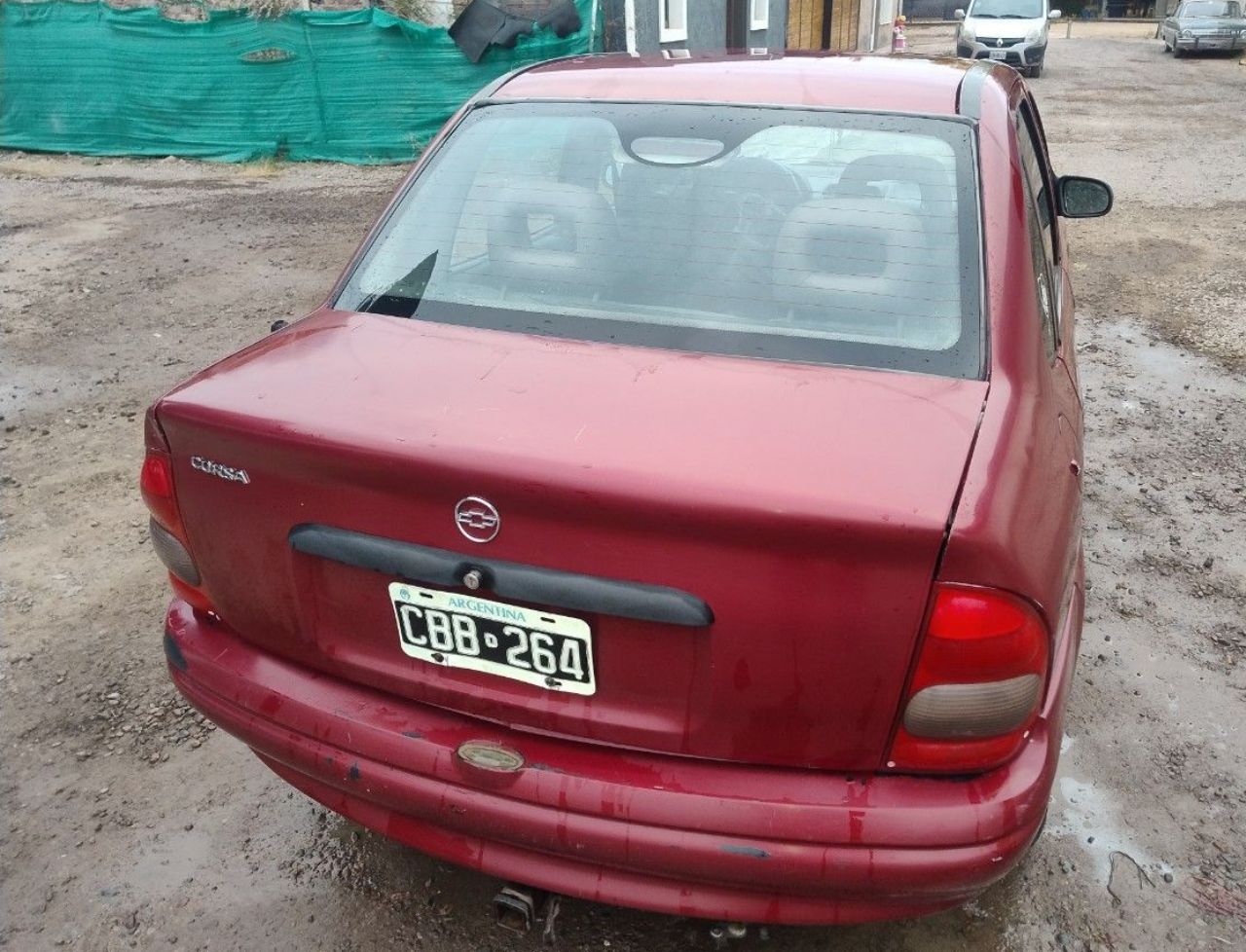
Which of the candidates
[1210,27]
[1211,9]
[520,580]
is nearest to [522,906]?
[520,580]

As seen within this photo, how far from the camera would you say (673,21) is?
13.4 m

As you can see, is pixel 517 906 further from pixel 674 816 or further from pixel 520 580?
pixel 520 580

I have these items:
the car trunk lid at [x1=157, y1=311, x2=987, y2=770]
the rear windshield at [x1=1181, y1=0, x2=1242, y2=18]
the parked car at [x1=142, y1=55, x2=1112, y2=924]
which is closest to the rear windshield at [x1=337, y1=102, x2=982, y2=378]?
the parked car at [x1=142, y1=55, x2=1112, y2=924]

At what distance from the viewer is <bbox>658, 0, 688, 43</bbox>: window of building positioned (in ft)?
42.2

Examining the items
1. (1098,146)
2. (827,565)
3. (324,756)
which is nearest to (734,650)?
(827,565)

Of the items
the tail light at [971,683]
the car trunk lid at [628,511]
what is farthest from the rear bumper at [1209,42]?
the tail light at [971,683]

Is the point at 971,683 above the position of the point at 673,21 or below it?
below

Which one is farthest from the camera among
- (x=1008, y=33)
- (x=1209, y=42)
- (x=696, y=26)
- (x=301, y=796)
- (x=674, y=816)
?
(x=1209, y=42)

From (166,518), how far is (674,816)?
1.21 meters

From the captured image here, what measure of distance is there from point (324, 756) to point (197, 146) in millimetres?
12662

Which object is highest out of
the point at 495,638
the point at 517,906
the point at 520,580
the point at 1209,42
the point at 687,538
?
the point at 687,538

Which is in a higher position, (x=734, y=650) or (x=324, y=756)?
(x=734, y=650)

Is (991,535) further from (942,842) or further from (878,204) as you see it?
(878,204)

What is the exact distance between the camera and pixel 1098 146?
1233 cm
